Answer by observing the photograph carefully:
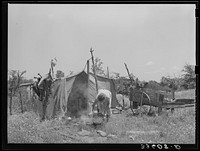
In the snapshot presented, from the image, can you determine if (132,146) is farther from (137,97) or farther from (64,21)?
(64,21)

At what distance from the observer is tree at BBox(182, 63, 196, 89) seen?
3.18 meters

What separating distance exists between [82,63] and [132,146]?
1.11 metres

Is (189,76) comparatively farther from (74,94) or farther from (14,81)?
(14,81)

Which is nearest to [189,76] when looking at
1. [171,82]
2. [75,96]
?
[171,82]

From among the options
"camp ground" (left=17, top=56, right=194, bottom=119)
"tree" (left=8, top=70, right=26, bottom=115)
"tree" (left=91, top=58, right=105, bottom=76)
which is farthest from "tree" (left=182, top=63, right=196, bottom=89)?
"tree" (left=8, top=70, right=26, bottom=115)

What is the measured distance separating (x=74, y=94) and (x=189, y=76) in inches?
53.0

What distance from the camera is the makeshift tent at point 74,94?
324 cm

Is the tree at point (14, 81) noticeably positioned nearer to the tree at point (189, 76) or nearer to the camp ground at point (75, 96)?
the camp ground at point (75, 96)

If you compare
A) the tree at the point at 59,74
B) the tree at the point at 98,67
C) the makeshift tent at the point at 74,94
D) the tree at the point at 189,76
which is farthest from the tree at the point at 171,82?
the tree at the point at 59,74

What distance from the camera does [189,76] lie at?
321 centimetres

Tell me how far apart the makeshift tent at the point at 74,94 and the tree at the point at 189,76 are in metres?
0.83

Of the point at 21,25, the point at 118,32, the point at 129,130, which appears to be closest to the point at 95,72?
the point at 118,32

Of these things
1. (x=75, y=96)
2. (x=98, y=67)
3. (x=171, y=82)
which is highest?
A: (x=98, y=67)

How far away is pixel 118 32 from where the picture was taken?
323 cm
